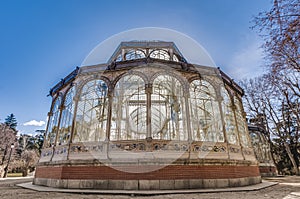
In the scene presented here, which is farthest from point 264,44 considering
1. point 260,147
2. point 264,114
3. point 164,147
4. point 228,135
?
point 260,147

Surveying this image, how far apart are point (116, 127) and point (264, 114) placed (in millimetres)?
17757

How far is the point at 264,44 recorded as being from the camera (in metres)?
3.78

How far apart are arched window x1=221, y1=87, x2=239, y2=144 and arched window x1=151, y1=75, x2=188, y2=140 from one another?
279cm

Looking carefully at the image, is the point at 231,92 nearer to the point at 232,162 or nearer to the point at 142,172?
the point at 232,162

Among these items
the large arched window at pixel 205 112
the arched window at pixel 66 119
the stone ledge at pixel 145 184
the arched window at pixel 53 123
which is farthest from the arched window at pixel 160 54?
the stone ledge at pixel 145 184

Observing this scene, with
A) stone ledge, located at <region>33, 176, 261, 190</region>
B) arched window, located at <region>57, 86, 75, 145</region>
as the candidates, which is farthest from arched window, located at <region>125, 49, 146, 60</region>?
stone ledge, located at <region>33, 176, 261, 190</region>

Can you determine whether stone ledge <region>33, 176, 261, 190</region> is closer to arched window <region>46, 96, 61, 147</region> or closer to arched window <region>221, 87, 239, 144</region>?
arched window <region>221, 87, 239, 144</region>

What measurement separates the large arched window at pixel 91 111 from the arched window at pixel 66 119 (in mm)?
529

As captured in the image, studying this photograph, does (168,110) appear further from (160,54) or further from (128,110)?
(160,54)

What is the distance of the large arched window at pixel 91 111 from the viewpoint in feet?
36.2

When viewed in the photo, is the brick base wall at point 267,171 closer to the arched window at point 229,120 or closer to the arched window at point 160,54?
the arched window at point 229,120

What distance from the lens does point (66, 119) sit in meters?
11.6

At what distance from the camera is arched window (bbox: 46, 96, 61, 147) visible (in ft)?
41.2

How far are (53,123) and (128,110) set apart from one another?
541 centimetres
